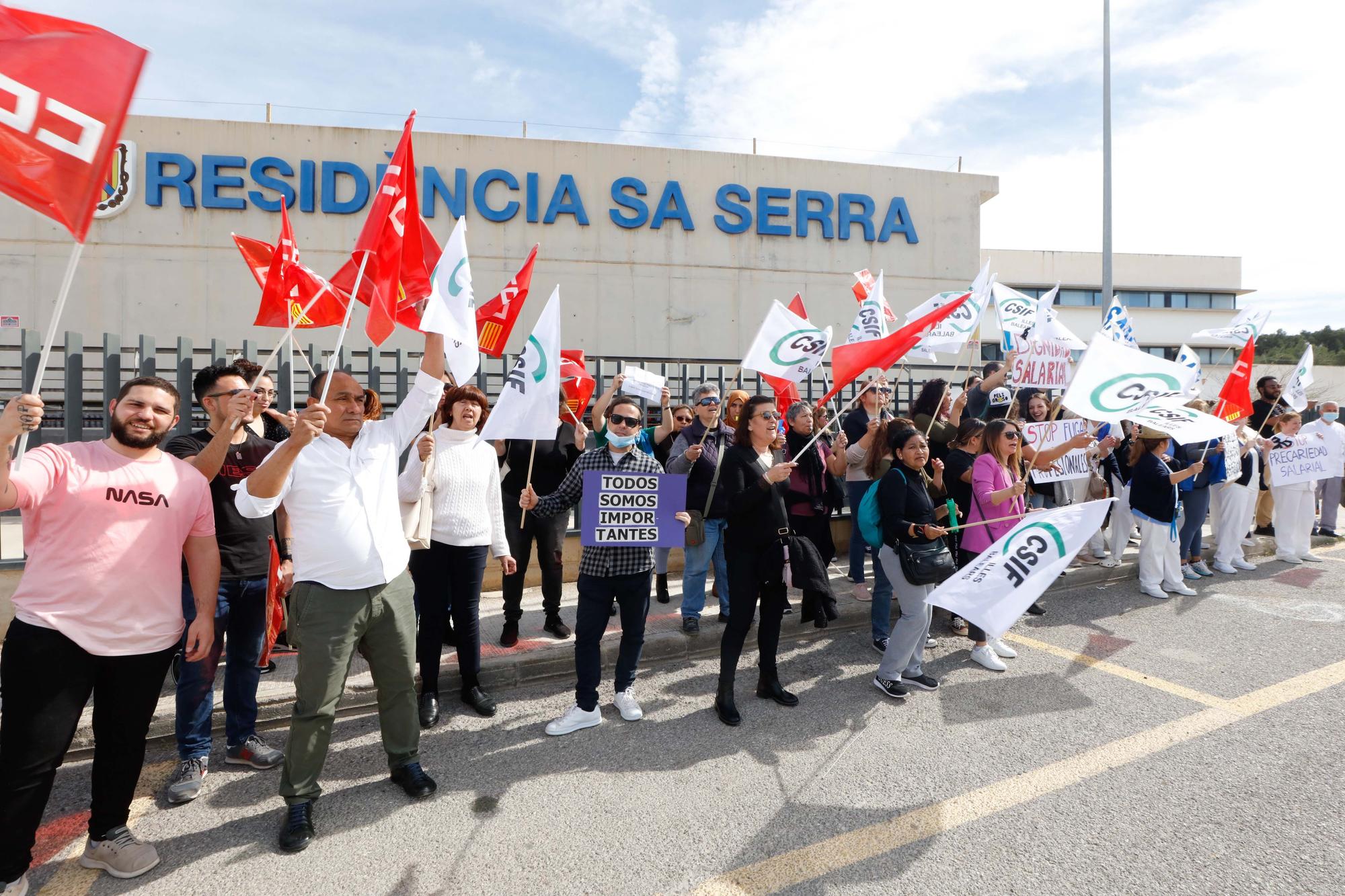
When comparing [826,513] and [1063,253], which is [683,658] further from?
[1063,253]

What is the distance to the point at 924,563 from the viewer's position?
15.3ft

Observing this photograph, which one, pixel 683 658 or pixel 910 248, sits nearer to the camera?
pixel 683 658

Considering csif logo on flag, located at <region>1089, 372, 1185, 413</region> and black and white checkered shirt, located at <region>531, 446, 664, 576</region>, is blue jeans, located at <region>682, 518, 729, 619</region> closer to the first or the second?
black and white checkered shirt, located at <region>531, 446, 664, 576</region>

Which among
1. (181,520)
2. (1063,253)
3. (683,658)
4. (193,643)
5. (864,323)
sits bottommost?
(683,658)

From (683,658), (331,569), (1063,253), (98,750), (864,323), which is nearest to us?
(98,750)

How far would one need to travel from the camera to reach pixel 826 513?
20.5ft

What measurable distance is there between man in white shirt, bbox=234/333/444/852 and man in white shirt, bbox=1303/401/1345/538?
10306mm

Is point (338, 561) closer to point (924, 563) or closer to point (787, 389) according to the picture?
point (924, 563)

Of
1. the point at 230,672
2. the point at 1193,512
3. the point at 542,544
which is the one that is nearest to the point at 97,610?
the point at 230,672

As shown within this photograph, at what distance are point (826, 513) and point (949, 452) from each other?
110 cm

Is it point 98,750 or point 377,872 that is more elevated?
point 98,750

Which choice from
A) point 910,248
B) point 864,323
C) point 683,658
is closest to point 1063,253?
point 910,248

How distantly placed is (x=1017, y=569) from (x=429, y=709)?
346 cm

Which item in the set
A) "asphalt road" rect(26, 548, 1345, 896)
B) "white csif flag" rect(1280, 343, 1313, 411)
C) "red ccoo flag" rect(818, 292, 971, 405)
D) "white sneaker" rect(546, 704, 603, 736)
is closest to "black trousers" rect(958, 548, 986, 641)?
"asphalt road" rect(26, 548, 1345, 896)
